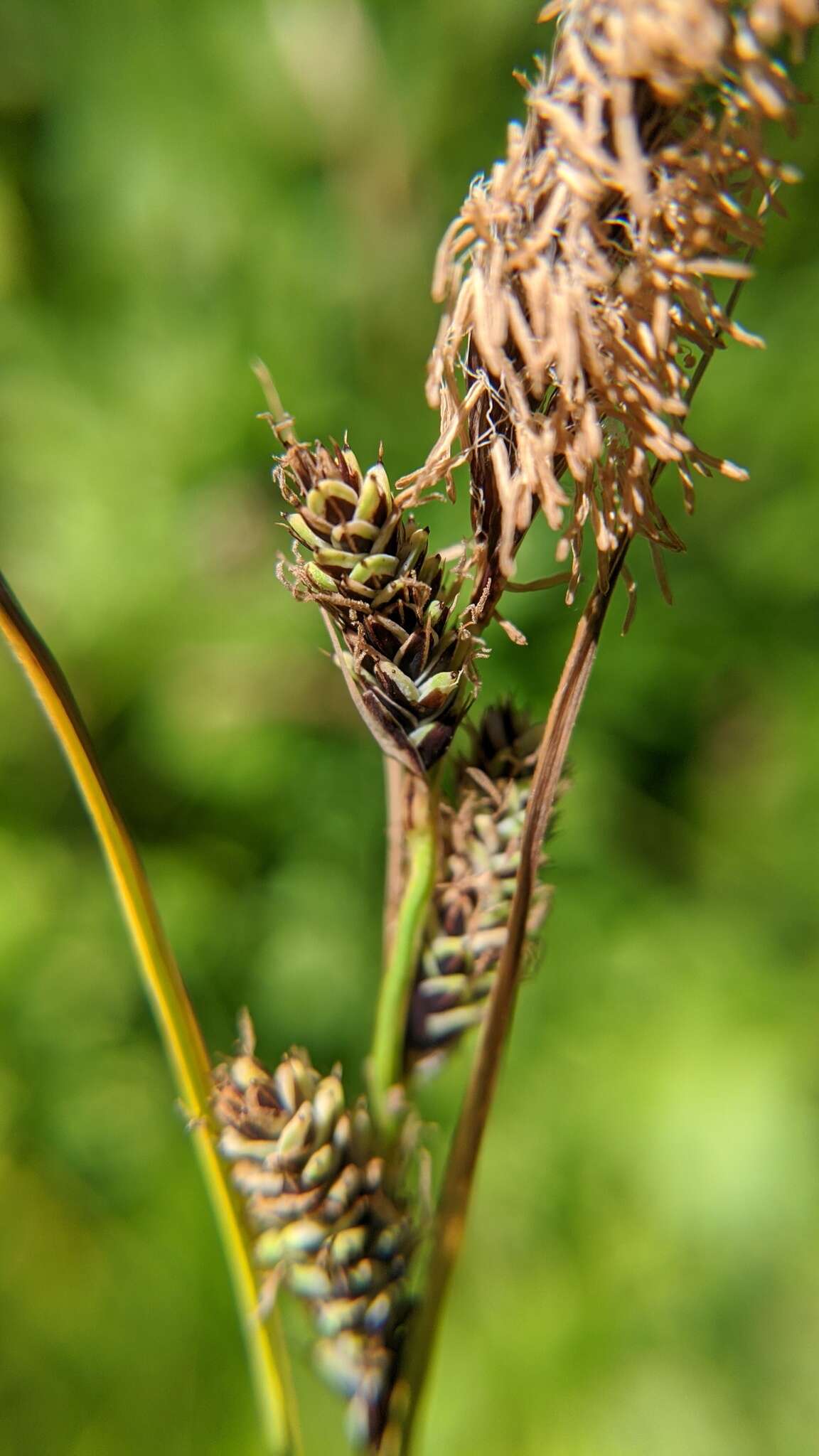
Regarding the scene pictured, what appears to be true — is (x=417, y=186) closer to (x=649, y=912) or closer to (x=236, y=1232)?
(x=649, y=912)

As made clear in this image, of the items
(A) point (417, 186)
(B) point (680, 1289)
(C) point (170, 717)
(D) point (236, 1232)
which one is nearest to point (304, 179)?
(A) point (417, 186)

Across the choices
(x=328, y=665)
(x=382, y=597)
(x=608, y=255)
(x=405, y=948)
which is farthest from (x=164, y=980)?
(x=328, y=665)

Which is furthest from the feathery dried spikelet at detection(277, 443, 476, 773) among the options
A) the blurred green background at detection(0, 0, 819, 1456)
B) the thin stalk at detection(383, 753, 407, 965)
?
the blurred green background at detection(0, 0, 819, 1456)

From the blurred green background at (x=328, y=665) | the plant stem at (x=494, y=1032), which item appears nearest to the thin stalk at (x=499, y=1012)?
→ the plant stem at (x=494, y=1032)

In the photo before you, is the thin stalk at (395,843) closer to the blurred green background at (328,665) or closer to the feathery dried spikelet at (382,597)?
the feathery dried spikelet at (382,597)

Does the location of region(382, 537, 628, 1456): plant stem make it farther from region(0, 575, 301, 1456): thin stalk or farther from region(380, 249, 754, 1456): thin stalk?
region(0, 575, 301, 1456): thin stalk
